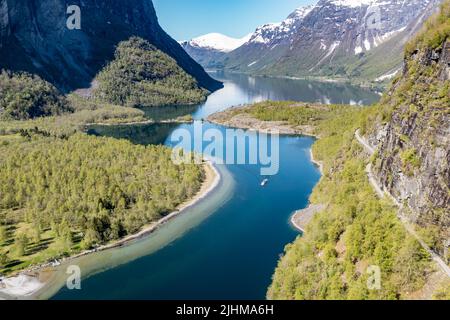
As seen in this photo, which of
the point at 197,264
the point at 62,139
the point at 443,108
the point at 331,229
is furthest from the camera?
the point at 62,139

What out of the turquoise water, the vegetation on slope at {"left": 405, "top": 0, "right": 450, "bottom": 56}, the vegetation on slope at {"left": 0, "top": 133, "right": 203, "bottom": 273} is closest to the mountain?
the vegetation on slope at {"left": 405, "top": 0, "right": 450, "bottom": 56}

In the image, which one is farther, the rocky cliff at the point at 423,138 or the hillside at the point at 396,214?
the rocky cliff at the point at 423,138

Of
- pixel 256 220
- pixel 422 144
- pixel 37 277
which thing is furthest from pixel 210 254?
pixel 422 144

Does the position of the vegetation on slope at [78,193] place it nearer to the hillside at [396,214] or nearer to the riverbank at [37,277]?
the riverbank at [37,277]

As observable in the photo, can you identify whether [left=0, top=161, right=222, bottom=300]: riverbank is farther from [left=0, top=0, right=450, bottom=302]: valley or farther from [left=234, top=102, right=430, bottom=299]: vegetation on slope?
[left=234, top=102, right=430, bottom=299]: vegetation on slope

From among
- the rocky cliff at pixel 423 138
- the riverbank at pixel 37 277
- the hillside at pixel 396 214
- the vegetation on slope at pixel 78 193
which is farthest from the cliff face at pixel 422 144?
the vegetation on slope at pixel 78 193

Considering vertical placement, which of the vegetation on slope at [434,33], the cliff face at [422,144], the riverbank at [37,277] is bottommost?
the riverbank at [37,277]
